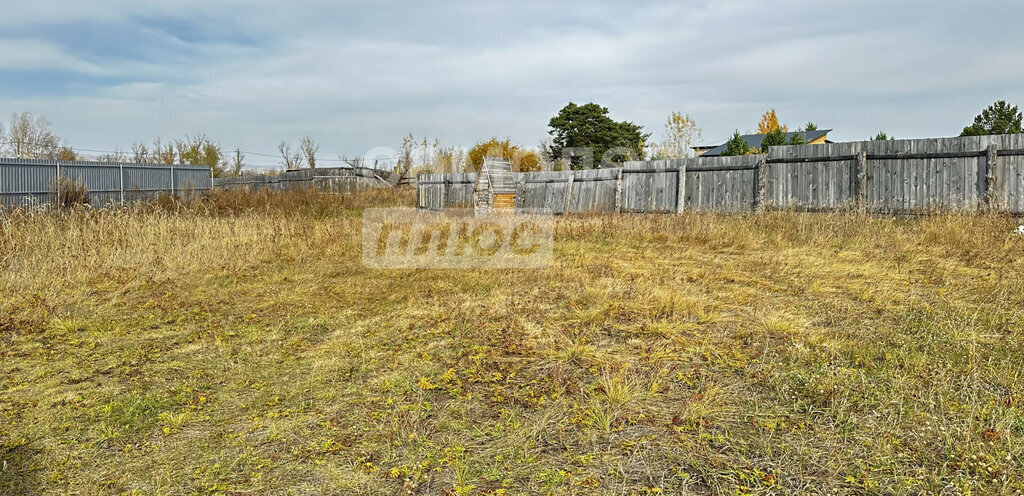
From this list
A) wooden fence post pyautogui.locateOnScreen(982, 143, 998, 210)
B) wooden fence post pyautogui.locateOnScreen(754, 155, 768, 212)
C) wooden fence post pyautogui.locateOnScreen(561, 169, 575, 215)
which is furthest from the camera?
wooden fence post pyautogui.locateOnScreen(561, 169, 575, 215)

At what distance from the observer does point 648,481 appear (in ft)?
8.26

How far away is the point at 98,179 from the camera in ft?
77.3

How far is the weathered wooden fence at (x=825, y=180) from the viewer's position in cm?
1091

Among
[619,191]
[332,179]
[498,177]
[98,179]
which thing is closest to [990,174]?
[619,191]

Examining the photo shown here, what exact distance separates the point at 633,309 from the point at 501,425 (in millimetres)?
2614

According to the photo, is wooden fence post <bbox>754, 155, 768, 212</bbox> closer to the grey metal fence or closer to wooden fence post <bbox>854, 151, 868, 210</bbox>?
wooden fence post <bbox>854, 151, 868, 210</bbox>

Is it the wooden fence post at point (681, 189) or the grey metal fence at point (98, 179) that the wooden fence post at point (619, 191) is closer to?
the wooden fence post at point (681, 189)

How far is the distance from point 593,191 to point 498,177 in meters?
2.90

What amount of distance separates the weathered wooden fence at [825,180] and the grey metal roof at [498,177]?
2314mm

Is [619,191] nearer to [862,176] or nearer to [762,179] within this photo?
[762,179]

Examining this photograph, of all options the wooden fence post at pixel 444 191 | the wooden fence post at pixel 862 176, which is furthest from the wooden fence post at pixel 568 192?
the wooden fence post at pixel 862 176

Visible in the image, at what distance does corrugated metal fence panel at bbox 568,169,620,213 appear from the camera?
1719cm

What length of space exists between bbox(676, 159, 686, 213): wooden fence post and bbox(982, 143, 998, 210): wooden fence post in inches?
238

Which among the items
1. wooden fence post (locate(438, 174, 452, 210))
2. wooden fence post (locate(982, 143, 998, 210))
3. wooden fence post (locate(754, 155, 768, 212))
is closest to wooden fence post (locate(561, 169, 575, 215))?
wooden fence post (locate(438, 174, 452, 210))
